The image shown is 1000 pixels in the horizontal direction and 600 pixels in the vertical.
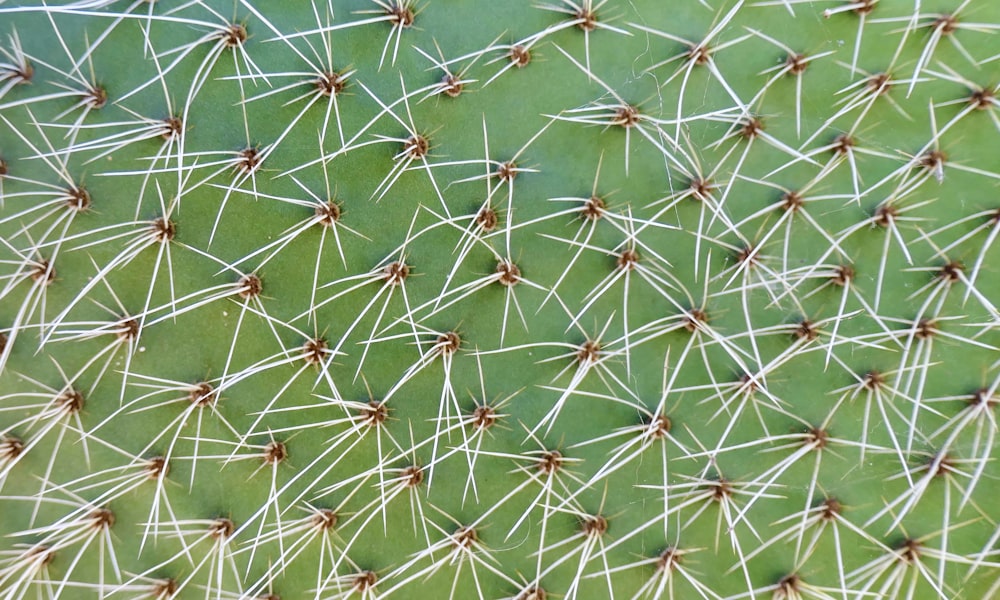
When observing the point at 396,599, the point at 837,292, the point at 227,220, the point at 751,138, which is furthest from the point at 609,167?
the point at 396,599

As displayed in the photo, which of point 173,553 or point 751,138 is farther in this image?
point 173,553

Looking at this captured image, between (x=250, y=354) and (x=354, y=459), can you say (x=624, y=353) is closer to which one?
(x=354, y=459)

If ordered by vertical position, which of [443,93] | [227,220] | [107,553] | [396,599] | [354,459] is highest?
[443,93]

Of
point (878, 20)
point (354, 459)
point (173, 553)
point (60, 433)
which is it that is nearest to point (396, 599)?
point (354, 459)

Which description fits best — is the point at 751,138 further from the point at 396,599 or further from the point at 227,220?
the point at 396,599

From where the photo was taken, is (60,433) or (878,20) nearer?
(878,20)

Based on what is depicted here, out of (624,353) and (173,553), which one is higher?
(624,353)
